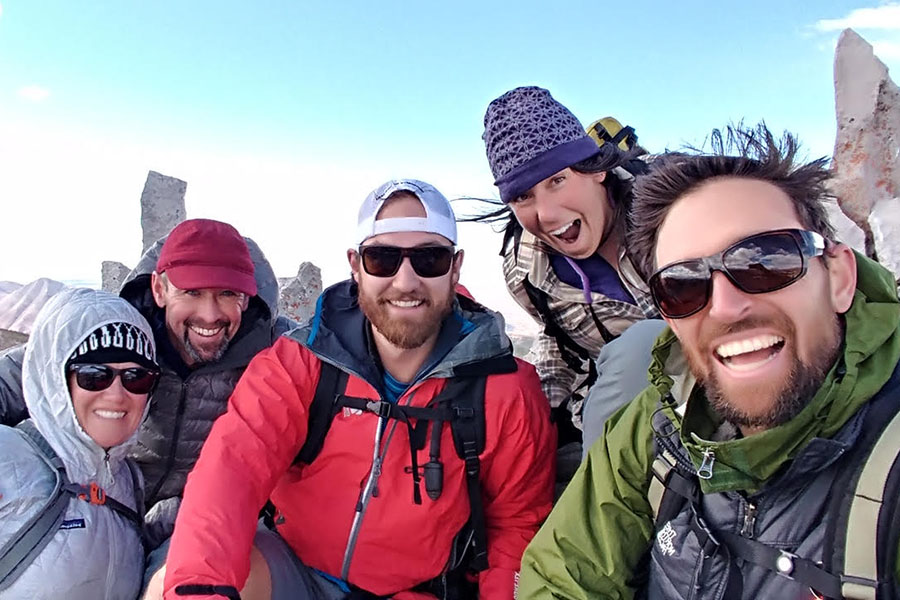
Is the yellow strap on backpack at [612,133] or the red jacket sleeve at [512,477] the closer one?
the red jacket sleeve at [512,477]

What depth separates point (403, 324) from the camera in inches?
130

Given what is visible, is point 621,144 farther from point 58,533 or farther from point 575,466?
point 58,533

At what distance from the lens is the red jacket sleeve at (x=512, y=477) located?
10.2ft

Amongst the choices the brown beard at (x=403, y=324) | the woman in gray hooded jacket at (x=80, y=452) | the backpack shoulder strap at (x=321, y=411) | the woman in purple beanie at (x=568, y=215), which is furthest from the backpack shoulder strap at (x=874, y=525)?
the woman in gray hooded jacket at (x=80, y=452)

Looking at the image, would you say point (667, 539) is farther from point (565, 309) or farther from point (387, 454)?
point (565, 309)

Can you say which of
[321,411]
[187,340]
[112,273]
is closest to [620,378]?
[321,411]

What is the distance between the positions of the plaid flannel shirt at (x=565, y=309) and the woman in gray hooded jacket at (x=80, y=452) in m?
2.41

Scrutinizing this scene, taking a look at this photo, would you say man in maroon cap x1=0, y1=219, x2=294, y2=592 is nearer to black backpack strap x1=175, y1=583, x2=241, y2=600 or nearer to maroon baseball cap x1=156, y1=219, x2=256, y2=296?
maroon baseball cap x1=156, y1=219, x2=256, y2=296

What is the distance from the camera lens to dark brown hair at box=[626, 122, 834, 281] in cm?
206

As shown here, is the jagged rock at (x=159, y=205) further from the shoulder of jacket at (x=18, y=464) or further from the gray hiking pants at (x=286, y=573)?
the gray hiking pants at (x=286, y=573)

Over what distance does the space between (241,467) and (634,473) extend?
1.80m

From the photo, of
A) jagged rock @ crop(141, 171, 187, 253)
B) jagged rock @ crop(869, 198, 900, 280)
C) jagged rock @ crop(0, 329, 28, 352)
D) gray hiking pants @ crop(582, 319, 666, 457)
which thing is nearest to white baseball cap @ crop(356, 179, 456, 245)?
gray hiking pants @ crop(582, 319, 666, 457)

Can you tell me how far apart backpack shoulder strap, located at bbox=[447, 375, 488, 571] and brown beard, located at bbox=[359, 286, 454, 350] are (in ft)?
1.13

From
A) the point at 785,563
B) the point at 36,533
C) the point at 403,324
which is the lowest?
the point at 36,533
